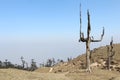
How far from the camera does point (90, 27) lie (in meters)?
43.1

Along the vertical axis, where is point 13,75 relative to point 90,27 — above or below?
below

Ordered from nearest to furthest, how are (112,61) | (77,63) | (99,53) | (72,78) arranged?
1. (72,78)
2. (112,61)
3. (77,63)
4. (99,53)

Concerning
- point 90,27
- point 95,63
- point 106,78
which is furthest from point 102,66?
point 106,78

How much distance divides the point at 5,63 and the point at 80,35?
128 m

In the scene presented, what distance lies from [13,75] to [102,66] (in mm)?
50638

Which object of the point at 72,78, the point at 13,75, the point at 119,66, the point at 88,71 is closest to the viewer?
the point at 13,75

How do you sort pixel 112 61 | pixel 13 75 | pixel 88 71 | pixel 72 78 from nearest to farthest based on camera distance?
pixel 13 75
pixel 72 78
pixel 88 71
pixel 112 61

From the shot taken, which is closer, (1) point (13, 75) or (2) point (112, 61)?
(1) point (13, 75)

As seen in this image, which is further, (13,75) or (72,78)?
(72,78)

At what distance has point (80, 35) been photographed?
42.6 metres

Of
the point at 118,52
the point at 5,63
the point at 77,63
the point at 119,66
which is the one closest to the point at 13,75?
the point at 119,66

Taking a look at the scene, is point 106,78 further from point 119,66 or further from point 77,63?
point 77,63

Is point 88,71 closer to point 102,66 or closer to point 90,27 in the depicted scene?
point 90,27

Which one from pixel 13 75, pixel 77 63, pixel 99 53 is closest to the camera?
pixel 13 75
